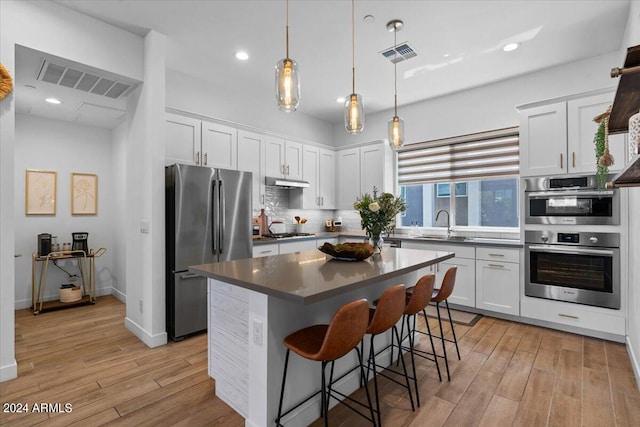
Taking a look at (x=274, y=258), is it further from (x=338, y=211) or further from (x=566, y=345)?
(x=338, y=211)

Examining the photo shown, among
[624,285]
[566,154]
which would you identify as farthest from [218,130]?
[624,285]

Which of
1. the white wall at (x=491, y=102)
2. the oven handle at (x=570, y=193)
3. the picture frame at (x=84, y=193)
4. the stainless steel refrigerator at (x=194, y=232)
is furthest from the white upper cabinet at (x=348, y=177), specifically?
the picture frame at (x=84, y=193)

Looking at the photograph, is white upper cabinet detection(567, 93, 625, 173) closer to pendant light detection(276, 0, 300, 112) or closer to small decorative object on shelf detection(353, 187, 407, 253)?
small decorative object on shelf detection(353, 187, 407, 253)

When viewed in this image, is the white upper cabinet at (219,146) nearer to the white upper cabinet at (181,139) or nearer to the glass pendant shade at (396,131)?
the white upper cabinet at (181,139)

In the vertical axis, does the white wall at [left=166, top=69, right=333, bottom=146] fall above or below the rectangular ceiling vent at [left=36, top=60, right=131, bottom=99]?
above

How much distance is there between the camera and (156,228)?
3162 mm

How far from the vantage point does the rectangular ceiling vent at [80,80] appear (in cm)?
301

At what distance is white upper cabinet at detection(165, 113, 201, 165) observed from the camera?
3785 millimetres

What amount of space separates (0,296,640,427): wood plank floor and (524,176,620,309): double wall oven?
48 cm

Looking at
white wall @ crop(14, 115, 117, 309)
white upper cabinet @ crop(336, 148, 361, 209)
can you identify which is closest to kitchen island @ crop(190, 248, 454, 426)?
white upper cabinet @ crop(336, 148, 361, 209)

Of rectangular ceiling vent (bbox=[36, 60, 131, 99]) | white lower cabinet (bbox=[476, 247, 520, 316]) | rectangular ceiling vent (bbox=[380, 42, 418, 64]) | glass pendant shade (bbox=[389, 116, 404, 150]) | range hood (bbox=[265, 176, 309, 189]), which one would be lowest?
white lower cabinet (bbox=[476, 247, 520, 316])

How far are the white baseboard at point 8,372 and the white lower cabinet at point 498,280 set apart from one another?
4.57 m

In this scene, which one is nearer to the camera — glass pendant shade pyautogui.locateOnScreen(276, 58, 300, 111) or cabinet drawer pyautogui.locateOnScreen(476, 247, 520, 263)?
glass pendant shade pyautogui.locateOnScreen(276, 58, 300, 111)

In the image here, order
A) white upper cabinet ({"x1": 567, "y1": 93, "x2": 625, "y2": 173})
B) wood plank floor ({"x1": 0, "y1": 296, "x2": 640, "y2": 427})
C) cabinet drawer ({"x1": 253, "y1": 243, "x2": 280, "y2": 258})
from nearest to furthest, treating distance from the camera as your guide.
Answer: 1. wood plank floor ({"x1": 0, "y1": 296, "x2": 640, "y2": 427})
2. white upper cabinet ({"x1": 567, "y1": 93, "x2": 625, "y2": 173})
3. cabinet drawer ({"x1": 253, "y1": 243, "x2": 280, "y2": 258})
